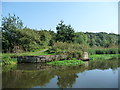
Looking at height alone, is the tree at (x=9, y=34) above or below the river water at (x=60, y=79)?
above

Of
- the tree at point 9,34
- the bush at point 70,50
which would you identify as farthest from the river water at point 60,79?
the tree at point 9,34

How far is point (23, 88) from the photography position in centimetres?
543

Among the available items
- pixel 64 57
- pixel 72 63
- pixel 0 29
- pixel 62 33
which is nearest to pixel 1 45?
pixel 0 29

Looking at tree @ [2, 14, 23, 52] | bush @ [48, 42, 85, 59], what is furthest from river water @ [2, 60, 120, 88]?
tree @ [2, 14, 23, 52]

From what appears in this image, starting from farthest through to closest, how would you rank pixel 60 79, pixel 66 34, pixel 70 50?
pixel 66 34, pixel 70 50, pixel 60 79

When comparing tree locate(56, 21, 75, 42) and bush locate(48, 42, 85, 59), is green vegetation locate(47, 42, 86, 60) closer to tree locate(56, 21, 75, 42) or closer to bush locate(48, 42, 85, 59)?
bush locate(48, 42, 85, 59)

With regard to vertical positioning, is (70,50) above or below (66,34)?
below

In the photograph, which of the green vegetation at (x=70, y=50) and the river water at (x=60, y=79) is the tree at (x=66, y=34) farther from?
the river water at (x=60, y=79)

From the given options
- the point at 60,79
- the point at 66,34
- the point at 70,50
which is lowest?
the point at 60,79

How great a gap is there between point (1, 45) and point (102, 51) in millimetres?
16766

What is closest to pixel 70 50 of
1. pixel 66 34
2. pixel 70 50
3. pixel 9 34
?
pixel 70 50

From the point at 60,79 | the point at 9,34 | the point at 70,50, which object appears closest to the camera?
the point at 60,79

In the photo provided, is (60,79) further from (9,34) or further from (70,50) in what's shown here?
(9,34)

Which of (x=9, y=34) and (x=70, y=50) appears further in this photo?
(x=9, y=34)
